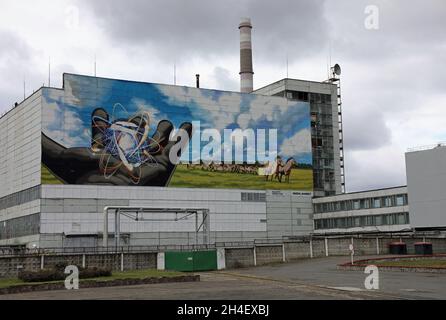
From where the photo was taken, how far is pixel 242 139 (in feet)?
334

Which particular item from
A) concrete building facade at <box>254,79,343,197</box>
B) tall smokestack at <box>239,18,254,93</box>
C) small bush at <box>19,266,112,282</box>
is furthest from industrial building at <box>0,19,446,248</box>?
small bush at <box>19,266,112,282</box>

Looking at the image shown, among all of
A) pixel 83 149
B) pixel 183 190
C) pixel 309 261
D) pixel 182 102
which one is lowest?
pixel 309 261

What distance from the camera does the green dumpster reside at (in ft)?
188

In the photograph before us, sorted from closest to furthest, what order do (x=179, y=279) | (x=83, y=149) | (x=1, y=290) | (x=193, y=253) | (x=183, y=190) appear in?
(x=1, y=290)
(x=179, y=279)
(x=193, y=253)
(x=83, y=149)
(x=183, y=190)

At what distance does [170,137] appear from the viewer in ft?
310

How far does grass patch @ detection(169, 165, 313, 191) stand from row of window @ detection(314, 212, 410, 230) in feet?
22.3

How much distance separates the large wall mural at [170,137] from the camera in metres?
88.0

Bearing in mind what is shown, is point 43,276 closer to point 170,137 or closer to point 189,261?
point 189,261

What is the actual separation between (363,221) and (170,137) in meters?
35.0

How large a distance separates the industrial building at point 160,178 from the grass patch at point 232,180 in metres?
0.17

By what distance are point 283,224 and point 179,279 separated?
62.8 meters
